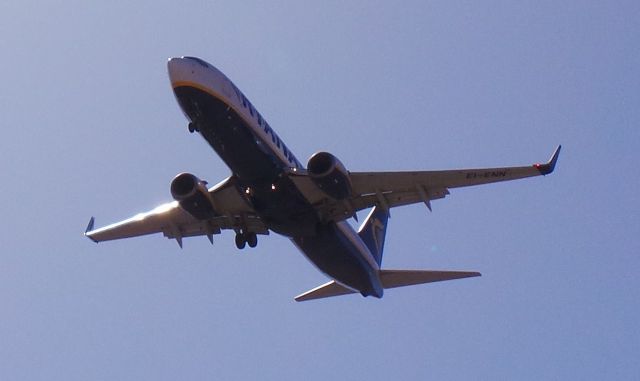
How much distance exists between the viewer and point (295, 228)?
1625 inches

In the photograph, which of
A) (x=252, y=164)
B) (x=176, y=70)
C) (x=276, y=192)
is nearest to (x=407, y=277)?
(x=276, y=192)

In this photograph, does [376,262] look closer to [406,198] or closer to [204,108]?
[406,198]

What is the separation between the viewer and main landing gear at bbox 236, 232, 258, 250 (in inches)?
1702

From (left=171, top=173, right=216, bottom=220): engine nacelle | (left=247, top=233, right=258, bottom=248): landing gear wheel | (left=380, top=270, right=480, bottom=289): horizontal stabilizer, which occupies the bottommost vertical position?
(left=380, top=270, right=480, bottom=289): horizontal stabilizer

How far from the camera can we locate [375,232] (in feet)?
164

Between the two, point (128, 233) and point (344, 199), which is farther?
point (128, 233)

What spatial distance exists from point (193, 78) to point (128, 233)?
10570 mm

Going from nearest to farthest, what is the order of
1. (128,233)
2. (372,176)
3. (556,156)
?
(556,156) → (372,176) → (128,233)

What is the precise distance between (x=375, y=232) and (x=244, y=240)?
8644 millimetres

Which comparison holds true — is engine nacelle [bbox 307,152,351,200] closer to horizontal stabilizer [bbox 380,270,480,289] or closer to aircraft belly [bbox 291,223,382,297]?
aircraft belly [bbox 291,223,382,297]

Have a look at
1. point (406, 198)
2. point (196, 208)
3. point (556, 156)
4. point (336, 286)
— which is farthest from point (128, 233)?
point (556, 156)

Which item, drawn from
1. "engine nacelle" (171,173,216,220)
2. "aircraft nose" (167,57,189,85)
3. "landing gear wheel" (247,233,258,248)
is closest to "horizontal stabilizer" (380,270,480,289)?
"landing gear wheel" (247,233,258,248)

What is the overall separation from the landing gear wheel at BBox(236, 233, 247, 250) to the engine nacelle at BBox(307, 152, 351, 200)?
5.78 metres

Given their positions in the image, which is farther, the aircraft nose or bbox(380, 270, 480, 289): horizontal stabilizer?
bbox(380, 270, 480, 289): horizontal stabilizer
